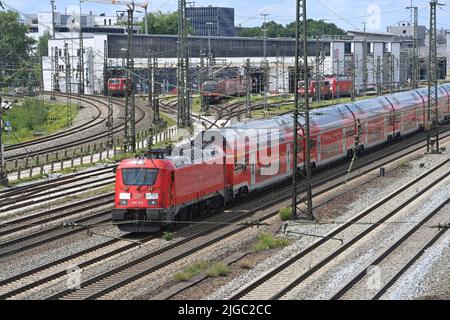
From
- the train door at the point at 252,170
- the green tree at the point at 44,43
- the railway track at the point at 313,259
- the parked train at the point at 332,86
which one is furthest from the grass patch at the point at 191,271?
the green tree at the point at 44,43

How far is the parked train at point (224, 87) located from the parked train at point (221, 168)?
114 ft

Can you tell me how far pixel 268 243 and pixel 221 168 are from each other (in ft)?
19.2

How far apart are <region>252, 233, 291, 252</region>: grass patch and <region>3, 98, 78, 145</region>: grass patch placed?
44.9m

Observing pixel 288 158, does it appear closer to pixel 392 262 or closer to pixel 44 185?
pixel 44 185

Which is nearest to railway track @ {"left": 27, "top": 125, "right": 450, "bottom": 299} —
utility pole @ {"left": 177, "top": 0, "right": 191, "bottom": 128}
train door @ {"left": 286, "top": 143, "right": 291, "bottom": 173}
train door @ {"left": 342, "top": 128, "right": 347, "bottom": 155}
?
train door @ {"left": 286, "top": 143, "right": 291, "bottom": 173}

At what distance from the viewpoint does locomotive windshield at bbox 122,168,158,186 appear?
2439 cm

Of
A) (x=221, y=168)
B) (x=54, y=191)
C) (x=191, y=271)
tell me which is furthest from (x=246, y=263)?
(x=54, y=191)

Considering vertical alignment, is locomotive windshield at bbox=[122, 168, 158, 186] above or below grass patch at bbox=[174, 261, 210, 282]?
above

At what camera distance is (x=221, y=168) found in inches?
1105

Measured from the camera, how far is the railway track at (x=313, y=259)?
59.6 ft

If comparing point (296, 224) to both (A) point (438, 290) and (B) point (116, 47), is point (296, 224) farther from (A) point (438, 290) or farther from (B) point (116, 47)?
(B) point (116, 47)

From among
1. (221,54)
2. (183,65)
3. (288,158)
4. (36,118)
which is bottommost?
(288,158)

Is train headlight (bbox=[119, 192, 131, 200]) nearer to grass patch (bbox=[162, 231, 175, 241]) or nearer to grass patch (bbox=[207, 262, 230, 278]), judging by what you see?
grass patch (bbox=[162, 231, 175, 241])

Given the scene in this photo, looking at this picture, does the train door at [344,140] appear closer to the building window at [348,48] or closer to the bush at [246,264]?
the bush at [246,264]
